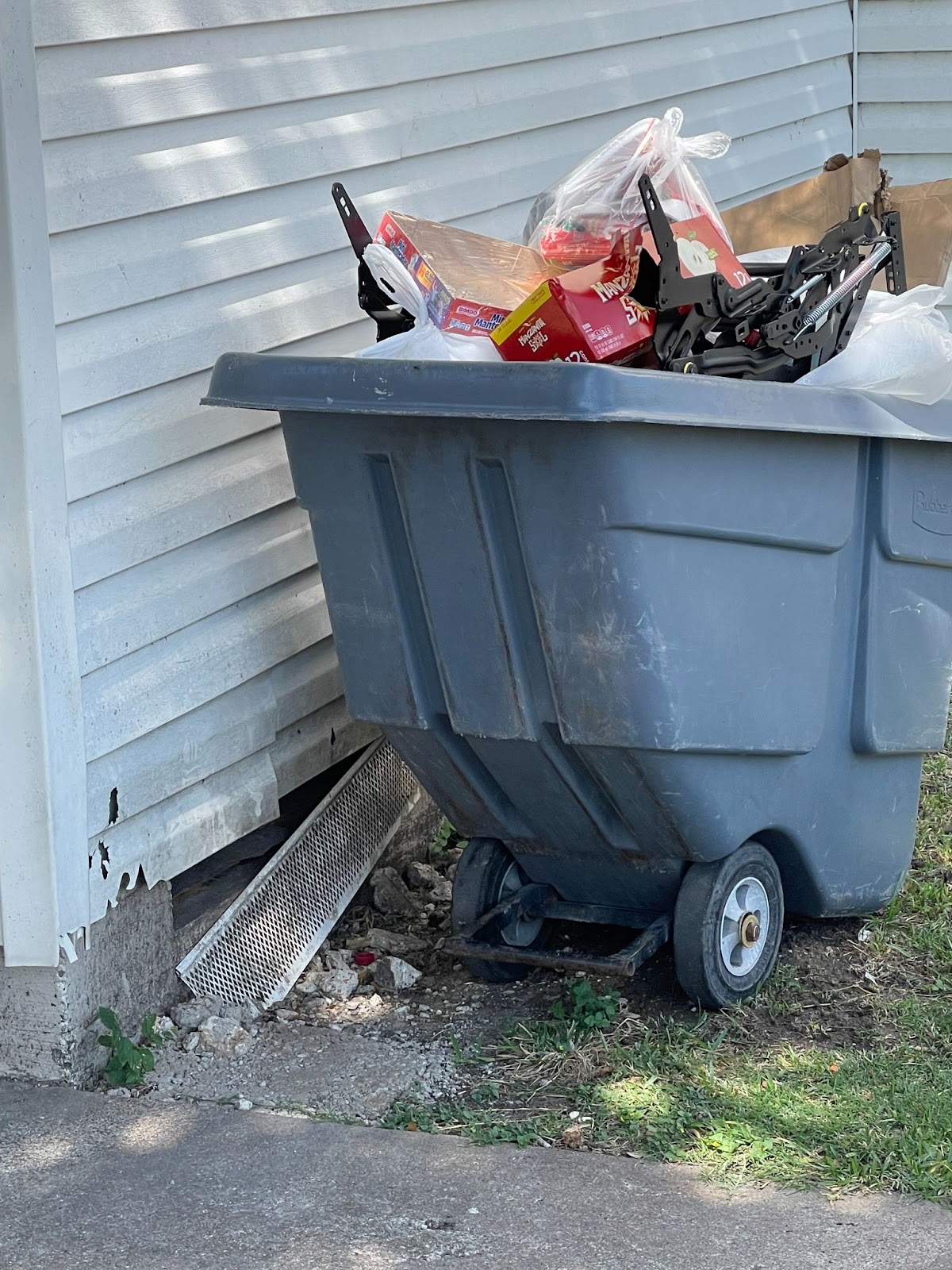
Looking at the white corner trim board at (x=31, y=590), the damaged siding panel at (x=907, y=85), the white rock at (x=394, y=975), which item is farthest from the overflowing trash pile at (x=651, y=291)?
the damaged siding panel at (x=907, y=85)

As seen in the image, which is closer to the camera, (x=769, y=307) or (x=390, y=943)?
(x=769, y=307)

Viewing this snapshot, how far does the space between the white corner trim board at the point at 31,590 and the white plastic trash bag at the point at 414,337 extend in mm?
588

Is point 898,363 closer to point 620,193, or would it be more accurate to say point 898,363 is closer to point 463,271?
point 620,193

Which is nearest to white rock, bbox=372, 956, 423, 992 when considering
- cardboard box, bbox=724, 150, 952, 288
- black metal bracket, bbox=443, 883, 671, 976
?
black metal bracket, bbox=443, 883, 671, 976

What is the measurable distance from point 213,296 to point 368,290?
0.31m

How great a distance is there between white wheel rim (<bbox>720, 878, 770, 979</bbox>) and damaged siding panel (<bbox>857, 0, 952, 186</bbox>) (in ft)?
13.7

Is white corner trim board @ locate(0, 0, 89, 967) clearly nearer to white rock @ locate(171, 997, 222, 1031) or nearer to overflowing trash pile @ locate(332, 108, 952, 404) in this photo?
white rock @ locate(171, 997, 222, 1031)

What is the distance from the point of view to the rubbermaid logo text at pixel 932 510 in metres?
3.34

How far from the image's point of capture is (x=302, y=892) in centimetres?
371

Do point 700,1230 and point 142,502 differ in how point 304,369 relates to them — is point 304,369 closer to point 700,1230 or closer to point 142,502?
point 142,502

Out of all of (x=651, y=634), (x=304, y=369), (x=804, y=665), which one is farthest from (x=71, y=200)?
(x=804, y=665)

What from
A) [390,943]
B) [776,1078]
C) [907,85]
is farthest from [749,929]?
[907,85]

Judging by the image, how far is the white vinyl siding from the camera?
3.02 meters

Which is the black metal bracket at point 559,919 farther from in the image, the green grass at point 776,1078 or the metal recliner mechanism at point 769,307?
the metal recliner mechanism at point 769,307
